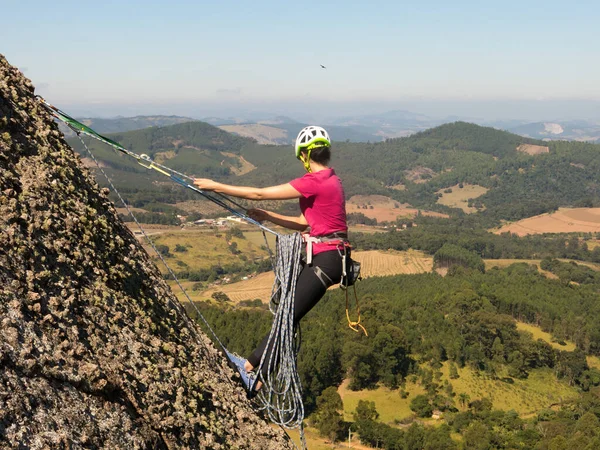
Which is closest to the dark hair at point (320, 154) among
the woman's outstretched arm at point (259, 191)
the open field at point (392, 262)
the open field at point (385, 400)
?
the woman's outstretched arm at point (259, 191)

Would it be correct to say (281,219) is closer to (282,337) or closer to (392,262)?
(282,337)

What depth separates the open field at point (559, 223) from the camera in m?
160

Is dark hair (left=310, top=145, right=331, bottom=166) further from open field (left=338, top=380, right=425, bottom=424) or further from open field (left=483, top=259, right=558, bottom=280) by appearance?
open field (left=483, top=259, right=558, bottom=280)

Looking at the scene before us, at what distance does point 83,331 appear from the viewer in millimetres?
3760

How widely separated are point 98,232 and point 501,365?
61.8 metres

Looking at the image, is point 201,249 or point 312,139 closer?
point 312,139

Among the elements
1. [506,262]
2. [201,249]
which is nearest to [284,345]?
[506,262]

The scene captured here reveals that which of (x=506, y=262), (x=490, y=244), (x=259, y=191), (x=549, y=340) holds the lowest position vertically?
(x=506, y=262)

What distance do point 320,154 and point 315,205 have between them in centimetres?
56

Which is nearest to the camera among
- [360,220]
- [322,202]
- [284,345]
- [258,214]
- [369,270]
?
[322,202]

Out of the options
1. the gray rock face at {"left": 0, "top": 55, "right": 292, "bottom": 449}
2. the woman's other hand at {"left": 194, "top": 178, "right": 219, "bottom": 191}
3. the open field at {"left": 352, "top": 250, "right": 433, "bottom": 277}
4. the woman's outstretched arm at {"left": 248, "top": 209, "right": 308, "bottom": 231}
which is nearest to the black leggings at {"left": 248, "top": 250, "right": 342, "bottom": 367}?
the woman's outstretched arm at {"left": 248, "top": 209, "right": 308, "bottom": 231}

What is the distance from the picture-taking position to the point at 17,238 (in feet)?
12.1

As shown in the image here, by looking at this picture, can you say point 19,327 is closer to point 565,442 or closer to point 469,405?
point 565,442

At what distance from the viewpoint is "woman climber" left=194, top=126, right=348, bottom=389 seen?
5.26 m
